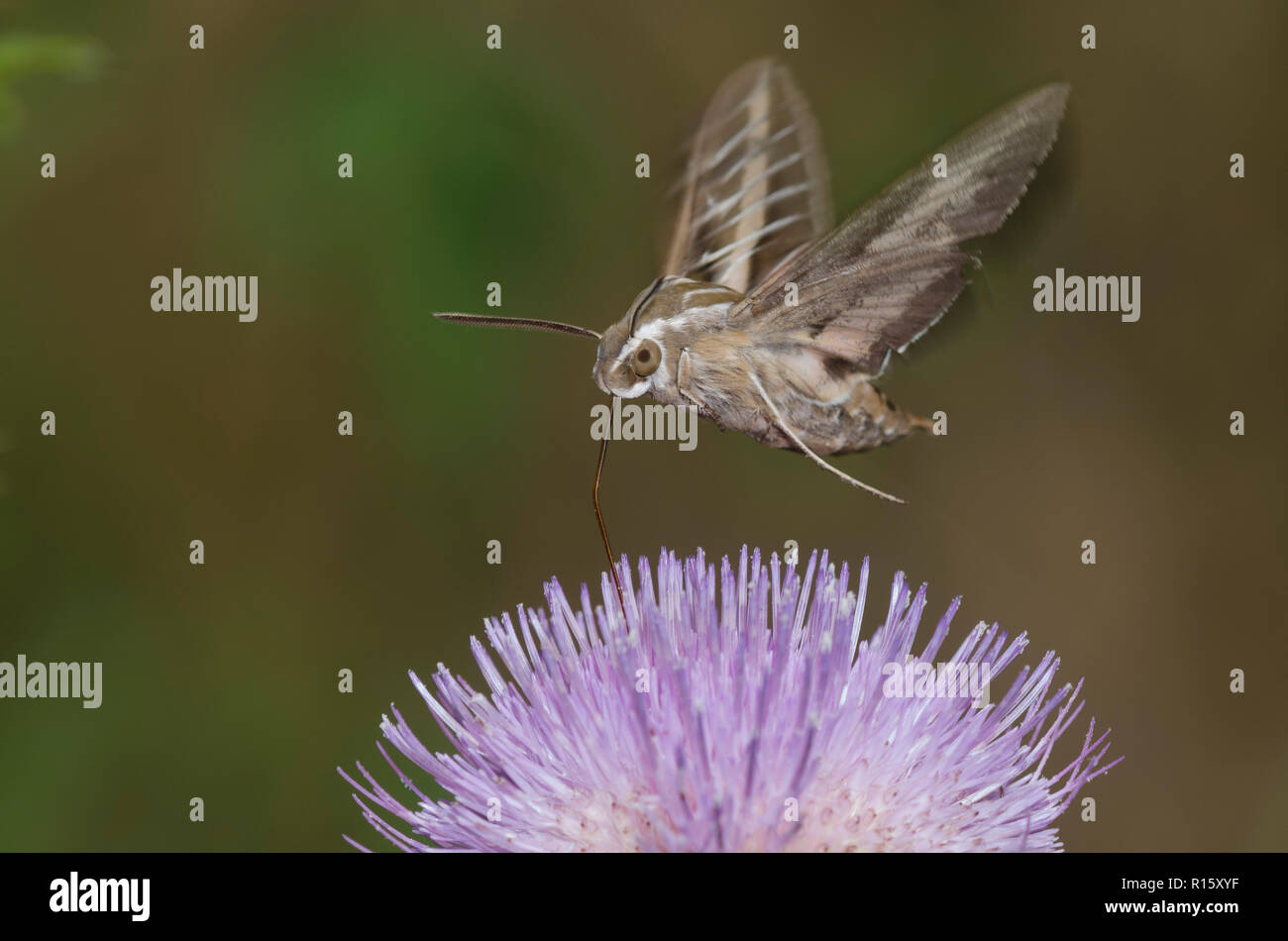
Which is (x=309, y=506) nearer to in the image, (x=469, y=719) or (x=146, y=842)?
(x=146, y=842)

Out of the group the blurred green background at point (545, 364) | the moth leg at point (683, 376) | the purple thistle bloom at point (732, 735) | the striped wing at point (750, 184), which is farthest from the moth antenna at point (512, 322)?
the blurred green background at point (545, 364)

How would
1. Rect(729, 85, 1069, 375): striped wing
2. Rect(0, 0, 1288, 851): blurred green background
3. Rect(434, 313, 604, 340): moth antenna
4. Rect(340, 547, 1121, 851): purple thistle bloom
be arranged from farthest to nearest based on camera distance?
Rect(0, 0, 1288, 851): blurred green background < Rect(434, 313, 604, 340): moth antenna < Rect(729, 85, 1069, 375): striped wing < Rect(340, 547, 1121, 851): purple thistle bloom

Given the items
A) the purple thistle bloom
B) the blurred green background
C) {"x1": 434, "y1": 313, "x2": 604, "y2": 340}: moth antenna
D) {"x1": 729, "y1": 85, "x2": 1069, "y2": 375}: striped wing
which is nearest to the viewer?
the purple thistle bloom

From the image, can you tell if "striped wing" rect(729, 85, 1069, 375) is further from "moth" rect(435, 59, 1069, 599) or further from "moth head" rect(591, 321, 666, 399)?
"moth head" rect(591, 321, 666, 399)

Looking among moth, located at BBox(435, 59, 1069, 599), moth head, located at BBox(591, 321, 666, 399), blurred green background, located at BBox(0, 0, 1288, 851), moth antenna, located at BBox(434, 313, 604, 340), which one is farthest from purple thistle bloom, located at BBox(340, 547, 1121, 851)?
blurred green background, located at BBox(0, 0, 1288, 851)

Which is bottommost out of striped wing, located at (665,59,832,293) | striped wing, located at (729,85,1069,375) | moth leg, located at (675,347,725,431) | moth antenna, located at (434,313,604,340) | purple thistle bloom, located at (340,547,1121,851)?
purple thistle bloom, located at (340,547,1121,851)

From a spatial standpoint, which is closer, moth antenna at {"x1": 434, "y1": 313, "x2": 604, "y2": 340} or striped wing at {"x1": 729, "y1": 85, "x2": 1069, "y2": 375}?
striped wing at {"x1": 729, "y1": 85, "x2": 1069, "y2": 375}
